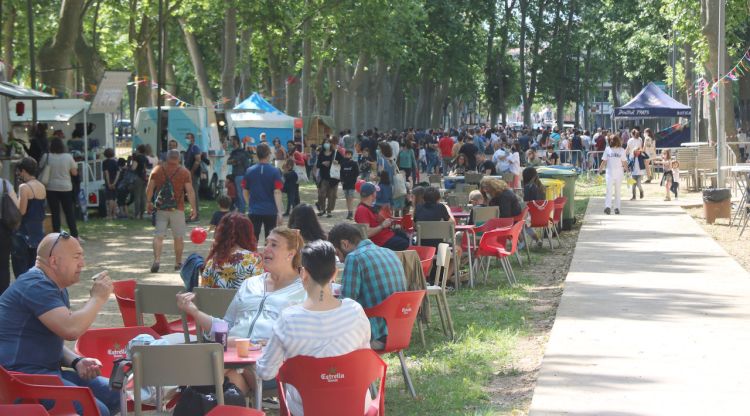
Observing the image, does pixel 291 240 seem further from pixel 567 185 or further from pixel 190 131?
pixel 190 131

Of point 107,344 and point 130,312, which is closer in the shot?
point 107,344

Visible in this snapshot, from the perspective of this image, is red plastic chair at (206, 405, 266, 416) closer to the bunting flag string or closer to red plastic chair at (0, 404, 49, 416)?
red plastic chair at (0, 404, 49, 416)

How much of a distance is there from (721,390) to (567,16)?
69706 mm

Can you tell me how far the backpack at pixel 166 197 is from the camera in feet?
50.7

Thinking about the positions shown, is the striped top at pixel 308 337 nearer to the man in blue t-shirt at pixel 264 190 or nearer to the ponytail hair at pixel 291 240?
the ponytail hair at pixel 291 240

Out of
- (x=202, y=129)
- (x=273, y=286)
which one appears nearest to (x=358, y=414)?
(x=273, y=286)

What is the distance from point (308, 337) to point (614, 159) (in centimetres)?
1761

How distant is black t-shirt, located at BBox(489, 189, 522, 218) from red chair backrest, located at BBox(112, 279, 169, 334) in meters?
7.60

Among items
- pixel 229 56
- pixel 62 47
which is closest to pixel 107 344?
pixel 62 47

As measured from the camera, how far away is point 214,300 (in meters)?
7.86

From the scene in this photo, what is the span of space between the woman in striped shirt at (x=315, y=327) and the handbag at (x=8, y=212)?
5.96m

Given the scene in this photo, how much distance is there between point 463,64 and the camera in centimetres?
6128

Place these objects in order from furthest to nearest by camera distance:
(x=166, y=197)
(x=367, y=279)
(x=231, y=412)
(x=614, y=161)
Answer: (x=614, y=161) → (x=166, y=197) → (x=367, y=279) → (x=231, y=412)

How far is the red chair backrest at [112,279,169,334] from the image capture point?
8703 mm
